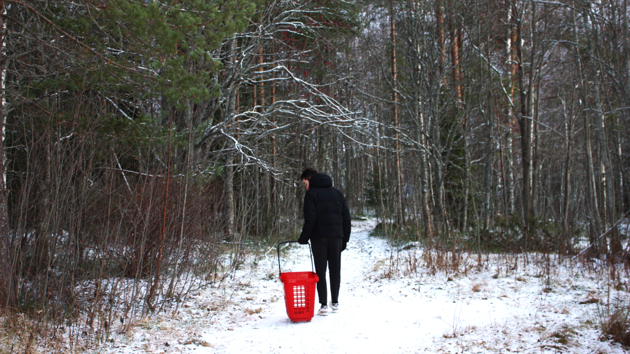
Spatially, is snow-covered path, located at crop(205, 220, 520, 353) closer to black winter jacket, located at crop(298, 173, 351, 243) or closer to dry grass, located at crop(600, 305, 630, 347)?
black winter jacket, located at crop(298, 173, 351, 243)

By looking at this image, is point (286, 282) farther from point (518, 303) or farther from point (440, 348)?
point (518, 303)

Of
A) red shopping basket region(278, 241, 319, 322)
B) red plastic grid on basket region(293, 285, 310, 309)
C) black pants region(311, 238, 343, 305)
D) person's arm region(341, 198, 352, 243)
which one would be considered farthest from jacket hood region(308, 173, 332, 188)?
red plastic grid on basket region(293, 285, 310, 309)

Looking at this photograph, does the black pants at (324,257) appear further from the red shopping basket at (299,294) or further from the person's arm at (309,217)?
the red shopping basket at (299,294)

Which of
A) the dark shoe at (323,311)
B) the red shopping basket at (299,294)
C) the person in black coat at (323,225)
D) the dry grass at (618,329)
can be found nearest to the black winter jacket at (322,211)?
the person in black coat at (323,225)

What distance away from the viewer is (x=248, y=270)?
8.16 metres

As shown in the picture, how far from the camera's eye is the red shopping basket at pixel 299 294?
15.0 feet

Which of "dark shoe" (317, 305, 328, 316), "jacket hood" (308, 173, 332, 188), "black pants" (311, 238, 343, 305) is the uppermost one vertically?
"jacket hood" (308, 173, 332, 188)

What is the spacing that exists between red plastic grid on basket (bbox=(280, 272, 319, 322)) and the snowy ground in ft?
0.40

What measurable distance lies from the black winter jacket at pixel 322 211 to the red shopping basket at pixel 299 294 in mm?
431

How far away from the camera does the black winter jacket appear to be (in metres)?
4.90

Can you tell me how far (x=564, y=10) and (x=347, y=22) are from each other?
5542 mm

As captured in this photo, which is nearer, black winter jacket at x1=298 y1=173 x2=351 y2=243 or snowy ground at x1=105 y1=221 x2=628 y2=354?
snowy ground at x1=105 y1=221 x2=628 y2=354

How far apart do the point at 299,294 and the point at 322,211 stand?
94 centimetres

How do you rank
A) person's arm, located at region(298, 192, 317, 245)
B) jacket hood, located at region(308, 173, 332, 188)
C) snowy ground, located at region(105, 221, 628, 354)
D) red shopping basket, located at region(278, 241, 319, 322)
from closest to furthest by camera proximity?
snowy ground, located at region(105, 221, 628, 354)
red shopping basket, located at region(278, 241, 319, 322)
person's arm, located at region(298, 192, 317, 245)
jacket hood, located at region(308, 173, 332, 188)
